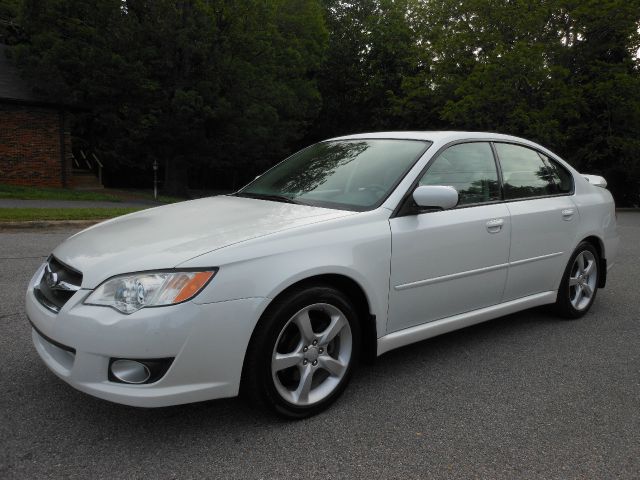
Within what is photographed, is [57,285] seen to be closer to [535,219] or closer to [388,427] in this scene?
[388,427]

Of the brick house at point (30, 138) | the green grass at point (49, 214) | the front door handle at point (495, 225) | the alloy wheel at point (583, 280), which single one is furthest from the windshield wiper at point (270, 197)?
the brick house at point (30, 138)

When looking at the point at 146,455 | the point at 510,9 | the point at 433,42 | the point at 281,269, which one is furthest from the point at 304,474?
the point at 433,42

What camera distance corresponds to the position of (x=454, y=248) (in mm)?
3527

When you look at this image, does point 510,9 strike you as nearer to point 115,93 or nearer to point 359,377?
point 115,93

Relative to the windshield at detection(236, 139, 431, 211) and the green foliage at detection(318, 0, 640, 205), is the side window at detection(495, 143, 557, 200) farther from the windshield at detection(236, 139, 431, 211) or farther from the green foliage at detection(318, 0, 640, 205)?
the green foliage at detection(318, 0, 640, 205)

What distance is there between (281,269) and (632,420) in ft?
6.78

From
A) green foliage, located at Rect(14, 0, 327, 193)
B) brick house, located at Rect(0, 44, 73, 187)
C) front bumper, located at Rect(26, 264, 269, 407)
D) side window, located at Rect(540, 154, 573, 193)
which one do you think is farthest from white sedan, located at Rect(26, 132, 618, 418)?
brick house, located at Rect(0, 44, 73, 187)

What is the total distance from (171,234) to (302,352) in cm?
93


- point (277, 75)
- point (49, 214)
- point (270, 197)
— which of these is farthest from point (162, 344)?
point (277, 75)

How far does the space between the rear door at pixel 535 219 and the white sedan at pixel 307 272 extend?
0.05 ft

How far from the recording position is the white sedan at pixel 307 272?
250 centimetres

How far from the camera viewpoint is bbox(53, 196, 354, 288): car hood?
8.55 feet

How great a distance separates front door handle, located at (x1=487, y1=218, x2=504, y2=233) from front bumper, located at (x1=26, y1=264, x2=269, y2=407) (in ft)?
6.08

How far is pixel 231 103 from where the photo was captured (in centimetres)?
1984
